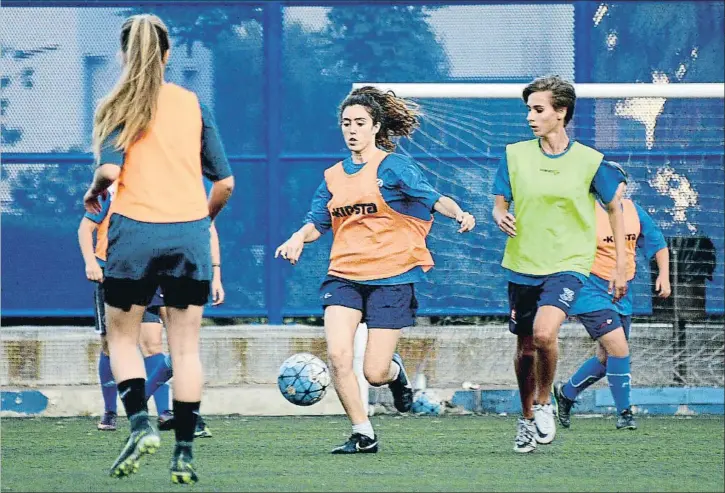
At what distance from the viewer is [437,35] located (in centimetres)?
1045

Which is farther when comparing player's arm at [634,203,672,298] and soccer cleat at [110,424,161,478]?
player's arm at [634,203,672,298]

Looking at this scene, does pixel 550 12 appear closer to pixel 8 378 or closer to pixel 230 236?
pixel 230 236

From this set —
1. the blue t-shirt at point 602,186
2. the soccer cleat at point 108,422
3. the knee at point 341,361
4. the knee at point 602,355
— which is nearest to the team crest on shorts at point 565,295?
the blue t-shirt at point 602,186

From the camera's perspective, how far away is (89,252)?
8203 mm

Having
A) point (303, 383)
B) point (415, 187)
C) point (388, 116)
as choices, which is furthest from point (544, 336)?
point (303, 383)

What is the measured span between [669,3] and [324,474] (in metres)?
5.82

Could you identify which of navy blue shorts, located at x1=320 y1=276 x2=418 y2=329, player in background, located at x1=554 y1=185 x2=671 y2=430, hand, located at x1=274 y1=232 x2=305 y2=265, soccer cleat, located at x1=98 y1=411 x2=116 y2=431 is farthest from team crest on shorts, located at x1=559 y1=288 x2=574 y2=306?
soccer cleat, located at x1=98 y1=411 x2=116 y2=431

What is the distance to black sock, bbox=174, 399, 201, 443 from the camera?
18.1 feet

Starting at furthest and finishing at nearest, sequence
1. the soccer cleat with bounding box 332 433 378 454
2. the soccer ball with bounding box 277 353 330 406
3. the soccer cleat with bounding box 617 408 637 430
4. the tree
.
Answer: the tree, the soccer cleat with bounding box 617 408 637 430, the soccer ball with bounding box 277 353 330 406, the soccer cleat with bounding box 332 433 378 454

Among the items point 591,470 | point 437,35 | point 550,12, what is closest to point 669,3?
point 550,12

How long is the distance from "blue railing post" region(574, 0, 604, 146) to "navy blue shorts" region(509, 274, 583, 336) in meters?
3.42

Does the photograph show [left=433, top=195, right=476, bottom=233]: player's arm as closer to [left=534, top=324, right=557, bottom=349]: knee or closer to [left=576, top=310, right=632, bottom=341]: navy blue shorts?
[left=534, top=324, right=557, bottom=349]: knee

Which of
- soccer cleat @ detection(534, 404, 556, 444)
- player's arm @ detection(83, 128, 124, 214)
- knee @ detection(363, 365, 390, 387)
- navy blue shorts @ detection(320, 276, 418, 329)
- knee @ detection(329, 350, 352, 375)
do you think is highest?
player's arm @ detection(83, 128, 124, 214)

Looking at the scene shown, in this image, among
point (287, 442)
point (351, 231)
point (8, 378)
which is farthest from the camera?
point (8, 378)
